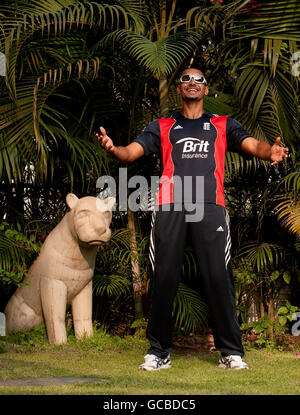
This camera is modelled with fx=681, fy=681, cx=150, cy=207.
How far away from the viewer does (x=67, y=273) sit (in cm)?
546

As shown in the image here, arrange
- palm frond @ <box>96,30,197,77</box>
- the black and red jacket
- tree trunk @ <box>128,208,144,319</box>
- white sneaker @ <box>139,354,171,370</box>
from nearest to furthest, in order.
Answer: white sneaker @ <box>139,354,171,370</box> < the black and red jacket < palm frond @ <box>96,30,197,77</box> < tree trunk @ <box>128,208,144,319</box>

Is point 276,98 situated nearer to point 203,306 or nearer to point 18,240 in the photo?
point 203,306

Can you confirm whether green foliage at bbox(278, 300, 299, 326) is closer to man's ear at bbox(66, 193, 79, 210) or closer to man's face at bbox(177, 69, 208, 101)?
man's ear at bbox(66, 193, 79, 210)

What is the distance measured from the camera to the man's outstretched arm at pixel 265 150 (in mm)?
4168

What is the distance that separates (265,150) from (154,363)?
1.54 meters

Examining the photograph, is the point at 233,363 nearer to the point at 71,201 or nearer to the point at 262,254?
the point at 262,254

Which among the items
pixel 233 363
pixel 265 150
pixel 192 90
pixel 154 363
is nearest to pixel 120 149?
pixel 192 90

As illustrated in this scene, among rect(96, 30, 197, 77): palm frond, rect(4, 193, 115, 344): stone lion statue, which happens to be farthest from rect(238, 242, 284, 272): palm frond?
rect(96, 30, 197, 77): palm frond

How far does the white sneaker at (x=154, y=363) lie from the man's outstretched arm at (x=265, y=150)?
1.46 metres

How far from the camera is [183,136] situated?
4.57m

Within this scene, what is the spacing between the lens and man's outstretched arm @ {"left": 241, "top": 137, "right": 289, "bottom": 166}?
4168 mm

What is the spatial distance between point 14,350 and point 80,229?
1.06 metres

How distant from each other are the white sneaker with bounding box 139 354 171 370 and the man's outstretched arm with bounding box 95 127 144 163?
4.27 feet
